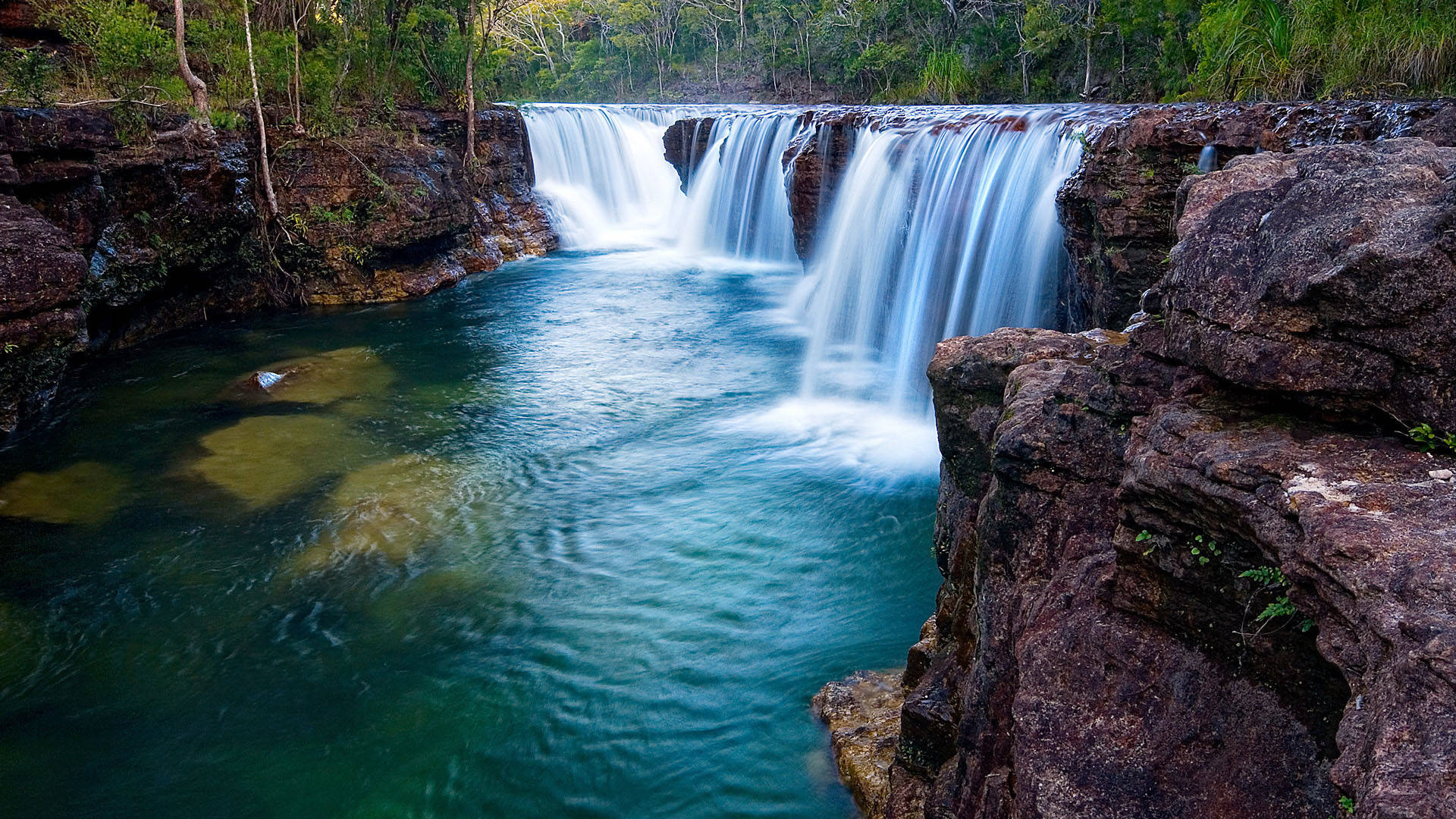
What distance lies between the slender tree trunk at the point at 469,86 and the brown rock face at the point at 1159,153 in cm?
1460

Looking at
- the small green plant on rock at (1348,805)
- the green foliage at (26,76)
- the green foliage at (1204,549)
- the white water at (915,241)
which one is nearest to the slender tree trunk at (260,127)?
the green foliage at (26,76)

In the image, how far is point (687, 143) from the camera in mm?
21719

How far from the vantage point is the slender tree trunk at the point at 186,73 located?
12.9 m

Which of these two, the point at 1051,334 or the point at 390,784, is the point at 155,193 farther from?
the point at 1051,334

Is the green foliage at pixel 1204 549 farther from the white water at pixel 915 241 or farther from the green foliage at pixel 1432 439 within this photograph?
the white water at pixel 915 241

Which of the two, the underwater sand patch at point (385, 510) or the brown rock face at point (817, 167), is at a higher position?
the brown rock face at point (817, 167)

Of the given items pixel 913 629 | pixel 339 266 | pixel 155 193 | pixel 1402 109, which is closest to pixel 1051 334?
pixel 913 629

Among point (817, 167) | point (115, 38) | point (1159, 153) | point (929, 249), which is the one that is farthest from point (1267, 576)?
point (115, 38)

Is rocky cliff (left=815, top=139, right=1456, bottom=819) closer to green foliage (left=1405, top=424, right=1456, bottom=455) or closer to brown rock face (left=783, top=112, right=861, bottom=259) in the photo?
green foliage (left=1405, top=424, right=1456, bottom=455)

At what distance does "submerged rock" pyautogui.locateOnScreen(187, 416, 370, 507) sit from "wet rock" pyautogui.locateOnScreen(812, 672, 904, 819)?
580cm

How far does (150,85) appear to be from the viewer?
42.3ft

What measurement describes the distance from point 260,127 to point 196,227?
6.72 feet

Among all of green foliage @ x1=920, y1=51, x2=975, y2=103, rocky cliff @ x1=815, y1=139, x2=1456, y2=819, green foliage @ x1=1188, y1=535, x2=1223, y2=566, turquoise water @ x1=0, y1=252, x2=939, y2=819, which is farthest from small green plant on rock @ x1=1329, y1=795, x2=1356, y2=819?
green foliage @ x1=920, y1=51, x2=975, y2=103

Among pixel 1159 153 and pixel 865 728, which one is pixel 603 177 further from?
pixel 865 728
